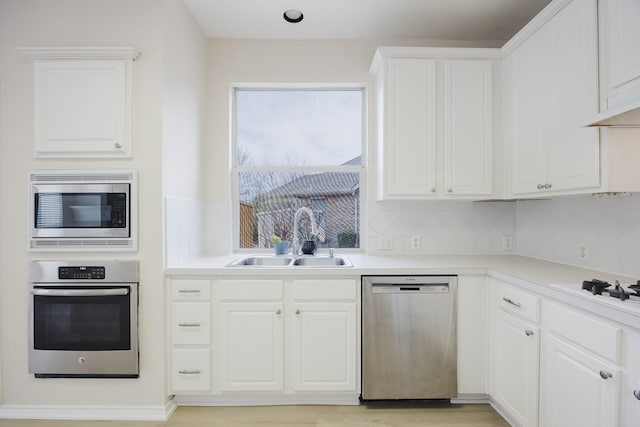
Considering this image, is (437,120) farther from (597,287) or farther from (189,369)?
(189,369)

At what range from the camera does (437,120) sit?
2.54 meters

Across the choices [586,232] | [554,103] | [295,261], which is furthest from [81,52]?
[586,232]

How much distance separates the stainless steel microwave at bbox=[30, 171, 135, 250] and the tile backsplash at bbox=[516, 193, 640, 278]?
2.79 metres

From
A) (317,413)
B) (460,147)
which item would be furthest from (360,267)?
(460,147)

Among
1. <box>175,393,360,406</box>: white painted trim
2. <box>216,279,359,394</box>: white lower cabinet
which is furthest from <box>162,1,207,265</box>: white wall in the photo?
<box>175,393,360,406</box>: white painted trim

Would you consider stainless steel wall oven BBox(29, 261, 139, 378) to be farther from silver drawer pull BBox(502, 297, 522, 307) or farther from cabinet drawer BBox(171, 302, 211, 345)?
silver drawer pull BBox(502, 297, 522, 307)

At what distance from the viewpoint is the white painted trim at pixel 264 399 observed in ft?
7.71

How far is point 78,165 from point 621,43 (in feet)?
9.65

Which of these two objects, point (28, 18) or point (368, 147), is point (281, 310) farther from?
point (28, 18)

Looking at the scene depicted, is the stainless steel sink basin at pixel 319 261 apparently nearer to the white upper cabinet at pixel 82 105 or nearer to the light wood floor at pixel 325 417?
the light wood floor at pixel 325 417

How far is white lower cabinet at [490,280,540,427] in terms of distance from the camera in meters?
1.82

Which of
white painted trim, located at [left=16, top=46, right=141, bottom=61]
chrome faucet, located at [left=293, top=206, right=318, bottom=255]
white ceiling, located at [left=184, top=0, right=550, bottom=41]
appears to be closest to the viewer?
white painted trim, located at [left=16, top=46, right=141, bottom=61]

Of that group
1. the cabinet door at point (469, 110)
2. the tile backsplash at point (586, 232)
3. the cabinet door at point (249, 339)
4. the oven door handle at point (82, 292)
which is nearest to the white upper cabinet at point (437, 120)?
the cabinet door at point (469, 110)

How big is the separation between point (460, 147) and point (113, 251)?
2.41 m
